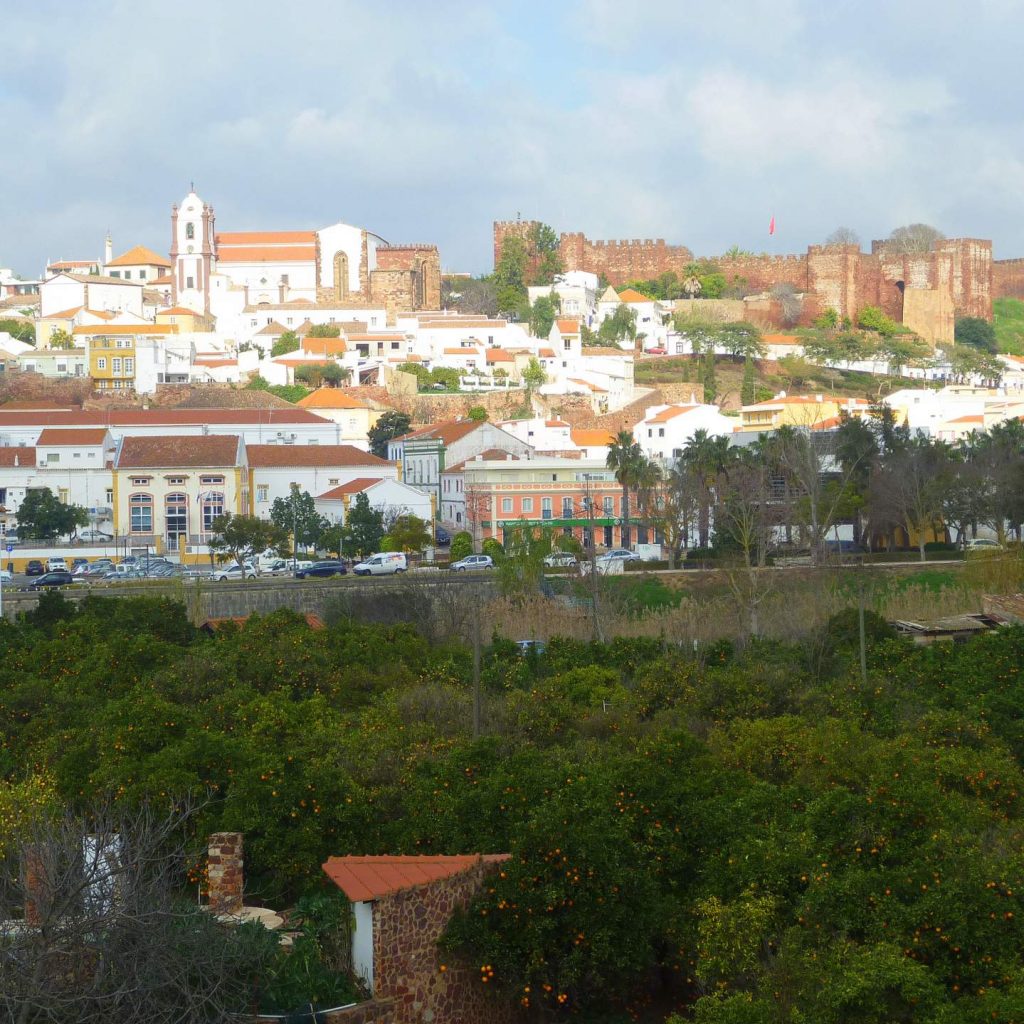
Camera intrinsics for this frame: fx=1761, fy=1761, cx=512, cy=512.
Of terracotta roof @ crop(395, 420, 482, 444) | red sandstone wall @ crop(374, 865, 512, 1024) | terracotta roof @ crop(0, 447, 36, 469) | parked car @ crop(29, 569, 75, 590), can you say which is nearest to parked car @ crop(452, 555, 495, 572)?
parked car @ crop(29, 569, 75, 590)

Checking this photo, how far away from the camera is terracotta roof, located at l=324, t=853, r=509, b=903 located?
15094mm

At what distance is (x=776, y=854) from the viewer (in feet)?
53.3

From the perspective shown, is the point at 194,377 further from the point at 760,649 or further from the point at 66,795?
the point at 66,795

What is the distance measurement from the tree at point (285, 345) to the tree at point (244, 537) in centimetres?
3245

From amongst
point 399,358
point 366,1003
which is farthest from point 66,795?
point 399,358

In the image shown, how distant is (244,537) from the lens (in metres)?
51.2

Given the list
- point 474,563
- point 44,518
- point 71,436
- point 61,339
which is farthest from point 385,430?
point 474,563

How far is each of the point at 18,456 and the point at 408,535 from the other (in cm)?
1602

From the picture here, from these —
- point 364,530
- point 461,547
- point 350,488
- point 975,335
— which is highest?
point 975,335

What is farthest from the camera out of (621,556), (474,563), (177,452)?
(177,452)

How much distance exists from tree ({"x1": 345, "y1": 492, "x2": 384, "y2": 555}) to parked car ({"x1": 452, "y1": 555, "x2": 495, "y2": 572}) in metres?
3.98

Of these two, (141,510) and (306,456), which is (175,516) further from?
(306,456)

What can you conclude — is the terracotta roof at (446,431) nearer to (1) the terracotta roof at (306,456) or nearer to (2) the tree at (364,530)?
(1) the terracotta roof at (306,456)

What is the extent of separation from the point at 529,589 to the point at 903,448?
1547 centimetres
